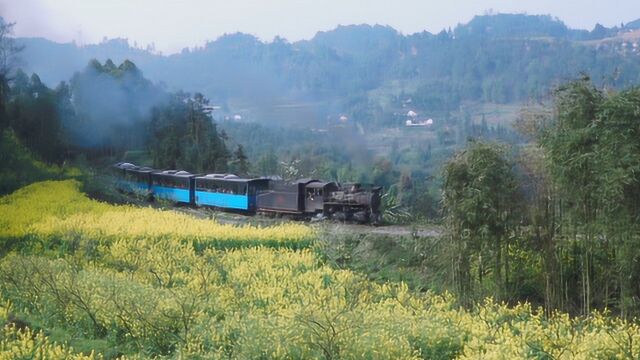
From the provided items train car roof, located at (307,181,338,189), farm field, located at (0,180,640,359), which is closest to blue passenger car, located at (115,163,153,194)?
farm field, located at (0,180,640,359)

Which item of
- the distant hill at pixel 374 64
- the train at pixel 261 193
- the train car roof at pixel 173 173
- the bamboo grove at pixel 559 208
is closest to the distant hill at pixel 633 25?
the distant hill at pixel 374 64

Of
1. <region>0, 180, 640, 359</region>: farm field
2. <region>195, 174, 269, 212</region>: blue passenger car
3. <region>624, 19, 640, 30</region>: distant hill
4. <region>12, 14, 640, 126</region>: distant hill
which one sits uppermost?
<region>624, 19, 640, 30</region>: distant hill

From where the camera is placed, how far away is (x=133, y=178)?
11891mm

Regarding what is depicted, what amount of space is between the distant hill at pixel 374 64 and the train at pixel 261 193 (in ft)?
5.84

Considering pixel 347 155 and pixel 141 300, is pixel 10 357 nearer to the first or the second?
pixel 141 300

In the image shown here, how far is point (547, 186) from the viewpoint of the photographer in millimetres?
8211

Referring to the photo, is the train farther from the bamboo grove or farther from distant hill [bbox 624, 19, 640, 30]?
distant hill [bbox 624, 19, 640, 30]

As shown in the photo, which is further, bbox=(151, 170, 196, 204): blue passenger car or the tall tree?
bbox=(151, 170, 196, 204): blue passenger car

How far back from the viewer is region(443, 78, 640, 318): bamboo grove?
7.18m

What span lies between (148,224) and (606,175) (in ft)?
22.3

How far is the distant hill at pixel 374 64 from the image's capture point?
41.5 ft

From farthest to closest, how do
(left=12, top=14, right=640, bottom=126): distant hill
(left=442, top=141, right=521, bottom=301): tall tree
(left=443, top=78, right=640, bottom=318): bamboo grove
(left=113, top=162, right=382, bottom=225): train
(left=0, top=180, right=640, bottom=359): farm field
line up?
1. (left=12, top=14, right=640, bottom=126): distant hill
2. (left=113, top=162, right=382, bottom=225): train
3. (left=442, top=141, right=521, bottom=301): tall tree
4. (left=443, top=78, right=640, bottom=318): bamboo grove
5. (left=0, top=180, right=640, bottom=359): farm field

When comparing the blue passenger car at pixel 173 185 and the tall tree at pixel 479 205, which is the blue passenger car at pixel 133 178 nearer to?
the blue passenger car at pixel 173 185

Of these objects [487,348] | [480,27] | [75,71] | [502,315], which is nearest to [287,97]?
[75,71]
